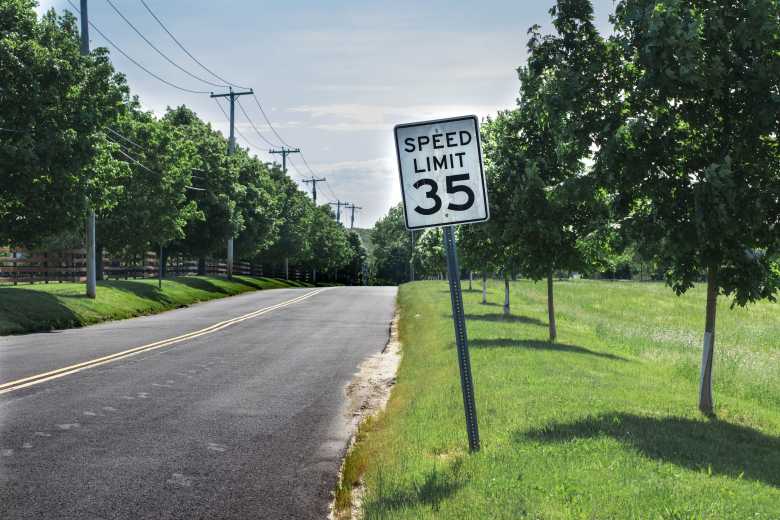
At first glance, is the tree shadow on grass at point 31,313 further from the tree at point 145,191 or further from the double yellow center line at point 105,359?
the tree at point 145,191

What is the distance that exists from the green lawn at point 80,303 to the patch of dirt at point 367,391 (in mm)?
11178

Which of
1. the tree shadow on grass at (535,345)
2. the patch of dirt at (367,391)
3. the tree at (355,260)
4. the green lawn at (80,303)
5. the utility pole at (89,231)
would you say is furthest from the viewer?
the tree at (355,260)

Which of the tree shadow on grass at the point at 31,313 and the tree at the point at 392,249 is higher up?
the tree at the point at 392,249

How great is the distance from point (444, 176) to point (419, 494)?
2.85 metres

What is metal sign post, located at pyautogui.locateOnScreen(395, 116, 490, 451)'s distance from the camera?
7.43 m

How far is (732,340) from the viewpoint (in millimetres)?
31062

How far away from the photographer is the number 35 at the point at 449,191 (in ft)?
24.4

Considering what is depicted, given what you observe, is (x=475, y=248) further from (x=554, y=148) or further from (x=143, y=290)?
(x=143, y=290)

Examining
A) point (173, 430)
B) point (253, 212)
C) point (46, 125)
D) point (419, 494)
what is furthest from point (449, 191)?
point (253, 212)

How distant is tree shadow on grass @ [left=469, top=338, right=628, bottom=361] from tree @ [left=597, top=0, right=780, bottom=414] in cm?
642

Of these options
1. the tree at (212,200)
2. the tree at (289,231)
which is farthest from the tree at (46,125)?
the tree at (289,231)

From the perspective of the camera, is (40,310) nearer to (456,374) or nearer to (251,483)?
(456,374)

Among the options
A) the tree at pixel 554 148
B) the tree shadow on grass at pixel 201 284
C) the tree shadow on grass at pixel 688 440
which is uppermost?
the tree at pixel 554 148

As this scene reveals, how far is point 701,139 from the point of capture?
1149 centimetres
